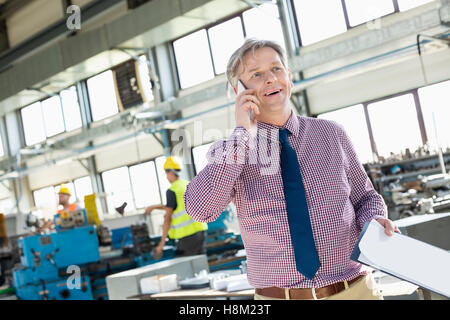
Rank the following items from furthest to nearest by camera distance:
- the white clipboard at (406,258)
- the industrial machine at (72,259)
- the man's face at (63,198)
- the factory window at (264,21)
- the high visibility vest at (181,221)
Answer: the factory window at (264,21)
the man's face at (63,198)
the industrial machine at (72,259)
the high visibility vest at (181,221)
the white clipboard at (406,258)

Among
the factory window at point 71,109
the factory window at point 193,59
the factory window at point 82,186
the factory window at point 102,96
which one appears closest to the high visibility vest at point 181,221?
the factory window at point 193,59

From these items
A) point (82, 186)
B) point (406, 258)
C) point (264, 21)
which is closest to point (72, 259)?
point (264, 21)

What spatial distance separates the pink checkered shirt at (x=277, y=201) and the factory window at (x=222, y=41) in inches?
325

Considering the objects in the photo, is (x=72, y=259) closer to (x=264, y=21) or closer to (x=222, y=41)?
(x=264, y=21)

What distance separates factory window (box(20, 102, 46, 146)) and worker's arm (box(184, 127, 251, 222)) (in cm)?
1208

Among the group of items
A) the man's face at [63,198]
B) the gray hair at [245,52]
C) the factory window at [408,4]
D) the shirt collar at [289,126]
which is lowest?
the shirt collar at [289,126]

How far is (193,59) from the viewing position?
10.1m

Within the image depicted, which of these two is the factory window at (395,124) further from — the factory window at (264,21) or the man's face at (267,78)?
the man's face at (267,78)

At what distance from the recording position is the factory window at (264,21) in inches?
327

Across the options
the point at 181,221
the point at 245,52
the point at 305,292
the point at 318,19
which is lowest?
the point at 305,292

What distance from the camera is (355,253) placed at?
739 millimetres

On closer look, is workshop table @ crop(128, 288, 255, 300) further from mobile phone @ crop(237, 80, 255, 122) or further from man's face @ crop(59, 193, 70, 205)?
man's face @ crop(59, 193, 70, 205)

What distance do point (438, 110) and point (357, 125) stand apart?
130cm

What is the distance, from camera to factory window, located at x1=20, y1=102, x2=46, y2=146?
12.6 m
